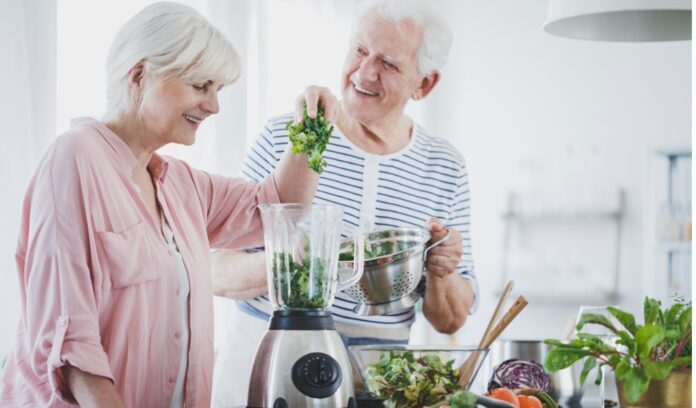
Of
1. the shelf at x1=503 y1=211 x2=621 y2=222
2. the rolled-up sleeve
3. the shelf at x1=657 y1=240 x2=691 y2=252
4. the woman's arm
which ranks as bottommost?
the woman's arm

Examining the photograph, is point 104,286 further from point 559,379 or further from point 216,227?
point 559,379

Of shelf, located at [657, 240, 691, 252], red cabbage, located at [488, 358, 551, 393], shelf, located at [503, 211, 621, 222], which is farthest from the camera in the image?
shelf, located at [503, 211, 621, 222]

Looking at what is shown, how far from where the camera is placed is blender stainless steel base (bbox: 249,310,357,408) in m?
1.39

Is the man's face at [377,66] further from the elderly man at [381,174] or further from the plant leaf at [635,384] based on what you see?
the plant leaf at [635,384]

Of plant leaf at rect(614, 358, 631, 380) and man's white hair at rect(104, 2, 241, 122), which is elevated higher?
man's white hair at rect(104, 2, 241, 122)

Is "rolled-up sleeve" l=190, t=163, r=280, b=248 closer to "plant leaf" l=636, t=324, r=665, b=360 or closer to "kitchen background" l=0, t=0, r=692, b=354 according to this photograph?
"plant leaf" l=636, t=324, r=665, b=360

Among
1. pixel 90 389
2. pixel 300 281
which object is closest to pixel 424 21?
pixel 300 281

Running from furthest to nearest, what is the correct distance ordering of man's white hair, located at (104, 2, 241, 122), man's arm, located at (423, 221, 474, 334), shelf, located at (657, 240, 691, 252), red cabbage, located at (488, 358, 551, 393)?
shelf, located at (657, 240, 691, 252) → man's arm, located at (423, 221, 474, 334) → red cabbage, located at (488, 358, 551, 393) → man's white hair, located at (104, 2, 241, 122)

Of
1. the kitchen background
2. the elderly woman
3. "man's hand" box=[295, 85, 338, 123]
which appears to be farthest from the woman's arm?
the kitchen background

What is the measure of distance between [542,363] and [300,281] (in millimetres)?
646

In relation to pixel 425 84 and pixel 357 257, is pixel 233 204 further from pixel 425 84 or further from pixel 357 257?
pixel 425 84

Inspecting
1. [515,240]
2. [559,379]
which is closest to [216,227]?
[559,379]

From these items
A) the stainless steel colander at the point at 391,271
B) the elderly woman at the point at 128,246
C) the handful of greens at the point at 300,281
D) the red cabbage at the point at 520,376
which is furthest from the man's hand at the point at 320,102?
the red cabbage at the point at 520,376

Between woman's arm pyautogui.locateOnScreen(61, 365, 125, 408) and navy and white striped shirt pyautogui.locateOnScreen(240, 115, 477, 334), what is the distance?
76 cm
